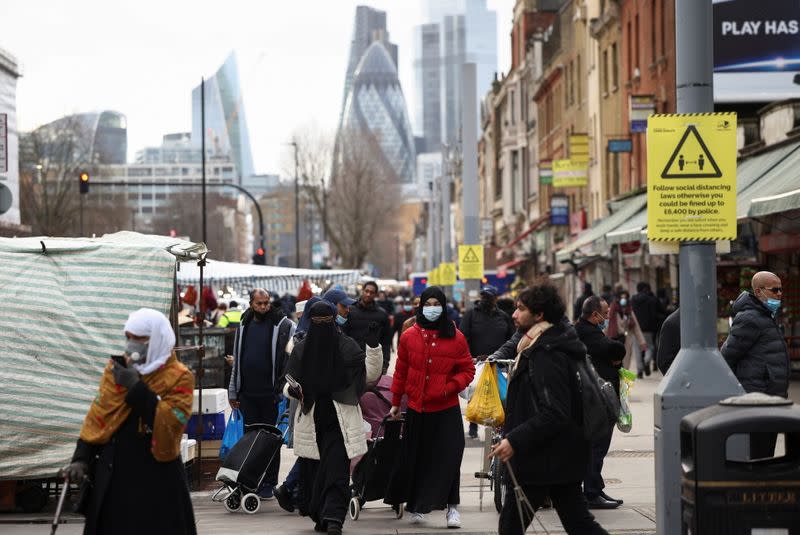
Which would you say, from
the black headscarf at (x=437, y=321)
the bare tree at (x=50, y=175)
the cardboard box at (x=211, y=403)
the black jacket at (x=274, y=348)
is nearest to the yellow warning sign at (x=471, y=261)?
the cardboard box at (x=211, y=403)

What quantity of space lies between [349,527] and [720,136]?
185 inches

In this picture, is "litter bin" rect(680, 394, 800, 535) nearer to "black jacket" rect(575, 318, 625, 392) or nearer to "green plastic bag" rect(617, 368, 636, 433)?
"green plastic bag" rect(617, 368, 636, 433)

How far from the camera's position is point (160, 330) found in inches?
292

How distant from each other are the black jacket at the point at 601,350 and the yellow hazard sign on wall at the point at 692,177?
3463 millimetres

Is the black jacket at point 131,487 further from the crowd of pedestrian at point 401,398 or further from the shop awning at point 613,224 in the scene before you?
the shop awning at point 613,224

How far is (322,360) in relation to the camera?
11.5 meters

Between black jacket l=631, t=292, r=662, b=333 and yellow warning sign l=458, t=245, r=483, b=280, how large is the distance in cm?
311

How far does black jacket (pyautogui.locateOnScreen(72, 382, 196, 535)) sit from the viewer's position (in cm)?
741

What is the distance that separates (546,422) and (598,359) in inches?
180

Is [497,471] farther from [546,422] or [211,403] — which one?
[211,403]

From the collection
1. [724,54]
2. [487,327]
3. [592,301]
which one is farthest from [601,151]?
[592,301]

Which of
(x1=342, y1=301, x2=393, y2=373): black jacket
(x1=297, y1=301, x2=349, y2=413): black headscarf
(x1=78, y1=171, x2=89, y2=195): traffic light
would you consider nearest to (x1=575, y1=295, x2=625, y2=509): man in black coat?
(x1=297, y1=301, x2=349, y2=413): black headscarf

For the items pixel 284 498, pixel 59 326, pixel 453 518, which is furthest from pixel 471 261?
pixel 453 518

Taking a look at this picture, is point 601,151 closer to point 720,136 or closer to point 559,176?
point 559,176
